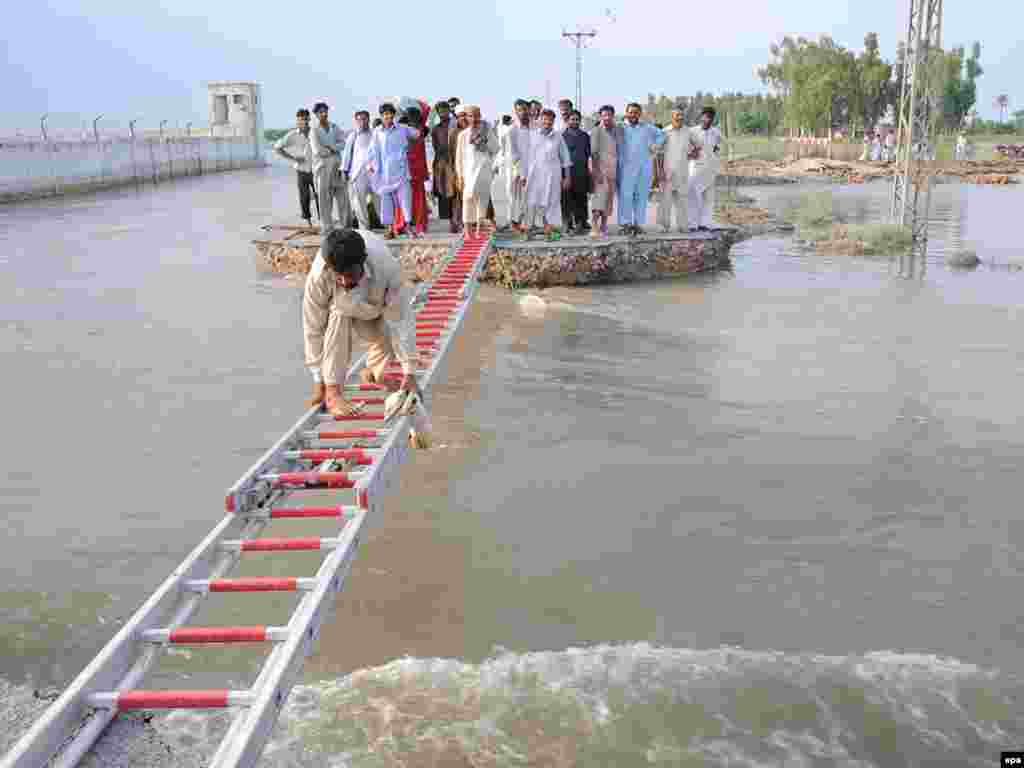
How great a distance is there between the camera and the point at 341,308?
4656 mm

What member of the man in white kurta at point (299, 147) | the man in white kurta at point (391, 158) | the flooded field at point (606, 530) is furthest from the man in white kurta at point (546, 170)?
the man in white kurta at point (299, 147)

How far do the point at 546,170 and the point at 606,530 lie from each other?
672cm

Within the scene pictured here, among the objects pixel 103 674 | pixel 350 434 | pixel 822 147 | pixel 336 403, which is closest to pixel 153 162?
pixel 822 147

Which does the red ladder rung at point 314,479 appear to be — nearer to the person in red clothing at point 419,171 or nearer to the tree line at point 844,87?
the person in red clothing at point 419,171

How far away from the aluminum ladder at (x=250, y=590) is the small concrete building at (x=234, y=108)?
4741cm

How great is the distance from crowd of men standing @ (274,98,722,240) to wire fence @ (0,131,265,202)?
50.9ft

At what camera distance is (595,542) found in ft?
→ 16.1

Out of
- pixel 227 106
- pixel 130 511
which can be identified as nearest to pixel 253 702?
pixel 130 511

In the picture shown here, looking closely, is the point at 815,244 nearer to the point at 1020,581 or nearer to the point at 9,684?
the point at 1020,581

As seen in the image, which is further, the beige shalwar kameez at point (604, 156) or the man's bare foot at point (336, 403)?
the beige shalwar kameez at point (604, 156)

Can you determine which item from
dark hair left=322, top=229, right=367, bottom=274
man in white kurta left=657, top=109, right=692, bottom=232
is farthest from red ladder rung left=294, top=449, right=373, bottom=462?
man in white kurta left=657, top=109, right=692, bottom=232

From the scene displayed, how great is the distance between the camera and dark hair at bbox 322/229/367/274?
4.17m

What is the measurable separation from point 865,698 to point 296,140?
9565mm

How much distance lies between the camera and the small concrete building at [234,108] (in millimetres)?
48906
